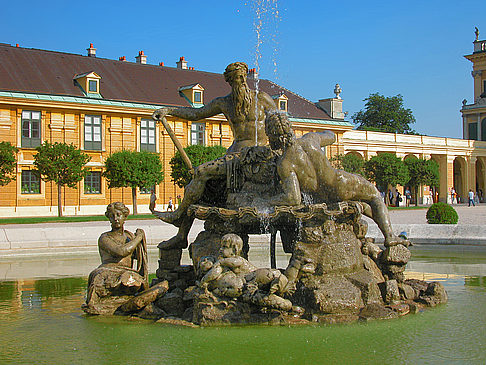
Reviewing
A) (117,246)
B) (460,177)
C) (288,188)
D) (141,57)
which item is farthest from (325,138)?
(460,177)

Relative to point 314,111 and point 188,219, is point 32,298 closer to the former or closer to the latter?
point 188,219

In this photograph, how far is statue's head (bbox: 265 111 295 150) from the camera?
7.07 metres

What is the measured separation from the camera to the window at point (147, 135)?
43.8 meters

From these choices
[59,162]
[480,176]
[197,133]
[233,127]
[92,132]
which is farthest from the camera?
[480,176]

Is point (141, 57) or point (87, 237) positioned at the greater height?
point (141, 57)

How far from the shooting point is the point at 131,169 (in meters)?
37.2

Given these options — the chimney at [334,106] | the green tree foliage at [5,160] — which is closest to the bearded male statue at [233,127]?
the green tree foliage at [5,160]

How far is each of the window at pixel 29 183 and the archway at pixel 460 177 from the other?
4737 centimetres

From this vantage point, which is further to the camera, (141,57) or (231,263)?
(141,57)

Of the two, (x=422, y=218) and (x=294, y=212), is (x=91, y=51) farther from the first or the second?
(x=294, y=212)

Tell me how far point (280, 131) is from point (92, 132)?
36080mm

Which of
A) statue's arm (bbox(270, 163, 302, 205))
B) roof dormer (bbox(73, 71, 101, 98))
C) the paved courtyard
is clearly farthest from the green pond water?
roof dormer (bbox(73, 71, 101, 98))

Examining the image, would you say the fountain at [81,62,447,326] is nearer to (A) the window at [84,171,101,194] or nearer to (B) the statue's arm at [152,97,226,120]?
(B) the statue's arm at [152,97,226,120]

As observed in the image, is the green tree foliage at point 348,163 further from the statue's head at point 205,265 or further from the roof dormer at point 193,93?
the statue's head at point 205,265
